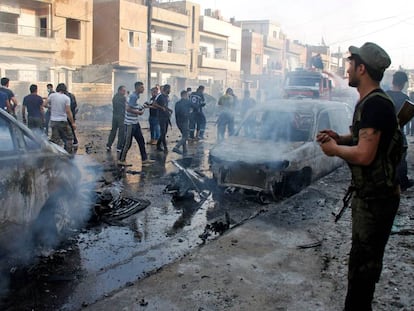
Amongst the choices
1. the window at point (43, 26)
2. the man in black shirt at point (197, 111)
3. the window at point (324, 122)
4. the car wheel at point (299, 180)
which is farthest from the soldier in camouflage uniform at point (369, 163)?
the window at point (43, 26)

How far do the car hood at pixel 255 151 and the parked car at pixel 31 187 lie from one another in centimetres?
251

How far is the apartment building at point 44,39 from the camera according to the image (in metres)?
28.0

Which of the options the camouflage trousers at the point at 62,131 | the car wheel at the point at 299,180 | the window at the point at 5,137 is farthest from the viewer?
the camouflage trousers at the point at 62,131

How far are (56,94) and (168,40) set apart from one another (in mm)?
34581

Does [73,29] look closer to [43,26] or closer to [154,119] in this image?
[43,26]

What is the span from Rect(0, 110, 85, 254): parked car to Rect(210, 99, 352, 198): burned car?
8.50 ft

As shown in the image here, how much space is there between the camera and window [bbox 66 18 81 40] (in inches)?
1288

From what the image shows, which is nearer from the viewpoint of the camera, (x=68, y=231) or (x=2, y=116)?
(x=2, y=116)

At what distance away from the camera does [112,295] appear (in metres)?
3.57

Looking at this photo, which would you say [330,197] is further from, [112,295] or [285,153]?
[112,295]

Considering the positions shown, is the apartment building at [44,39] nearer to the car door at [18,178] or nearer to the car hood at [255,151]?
the car hood at [255,151]

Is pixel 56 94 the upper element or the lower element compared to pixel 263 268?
upper

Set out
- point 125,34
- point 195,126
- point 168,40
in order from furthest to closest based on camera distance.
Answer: point 168,40
point 125,34
point 195,126

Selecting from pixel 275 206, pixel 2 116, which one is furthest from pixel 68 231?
pixel 275 206
